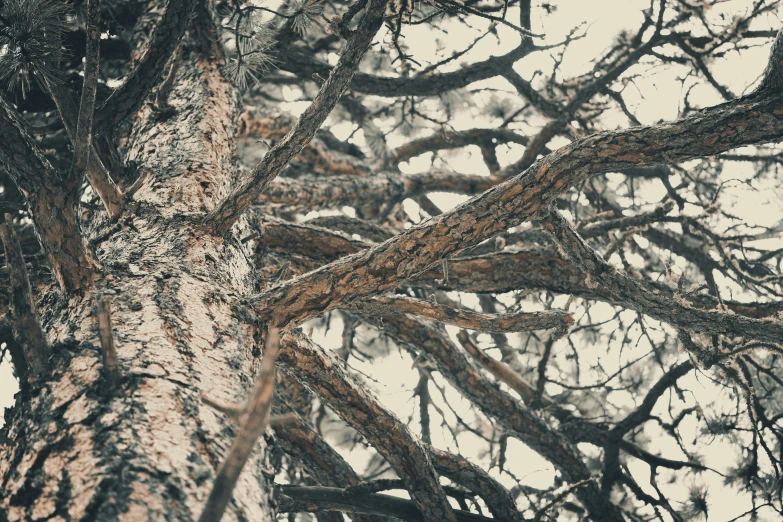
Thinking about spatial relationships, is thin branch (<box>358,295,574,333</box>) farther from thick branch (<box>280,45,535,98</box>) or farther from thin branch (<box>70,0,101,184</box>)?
thick branch (<box>280,45,535,98</box>)

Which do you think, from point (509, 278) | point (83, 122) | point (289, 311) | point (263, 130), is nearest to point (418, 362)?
point (509, 278)

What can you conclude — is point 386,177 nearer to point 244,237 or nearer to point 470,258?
point 470,258

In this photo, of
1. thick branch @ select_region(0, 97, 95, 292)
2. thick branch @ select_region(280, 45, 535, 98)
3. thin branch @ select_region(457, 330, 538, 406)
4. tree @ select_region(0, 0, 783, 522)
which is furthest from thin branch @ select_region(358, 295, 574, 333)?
thick branch @ select_region(280, 45, 535, 98)

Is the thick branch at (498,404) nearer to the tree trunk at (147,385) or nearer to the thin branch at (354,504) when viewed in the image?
the thin branch at (354,504)

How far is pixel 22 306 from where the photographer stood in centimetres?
126

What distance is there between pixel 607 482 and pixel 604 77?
236 centimetres

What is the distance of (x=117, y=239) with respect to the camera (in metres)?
1.80

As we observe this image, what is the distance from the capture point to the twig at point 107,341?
1.09 metres

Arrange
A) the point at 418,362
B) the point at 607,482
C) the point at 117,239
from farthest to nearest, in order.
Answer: the point at 418,362 < the point at 607,482 < the point at 117,239

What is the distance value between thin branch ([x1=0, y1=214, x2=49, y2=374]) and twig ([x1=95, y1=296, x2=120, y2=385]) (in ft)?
0.66

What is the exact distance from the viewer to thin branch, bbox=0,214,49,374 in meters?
1.21

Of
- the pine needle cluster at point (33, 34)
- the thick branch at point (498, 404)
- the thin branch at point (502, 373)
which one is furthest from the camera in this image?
the thin branch at point (502, 373)

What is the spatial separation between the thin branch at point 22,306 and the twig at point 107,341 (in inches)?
7.9

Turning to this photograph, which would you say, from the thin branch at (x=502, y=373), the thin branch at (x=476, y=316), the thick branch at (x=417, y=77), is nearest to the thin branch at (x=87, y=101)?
the thin branch at (x=476, y=316)
